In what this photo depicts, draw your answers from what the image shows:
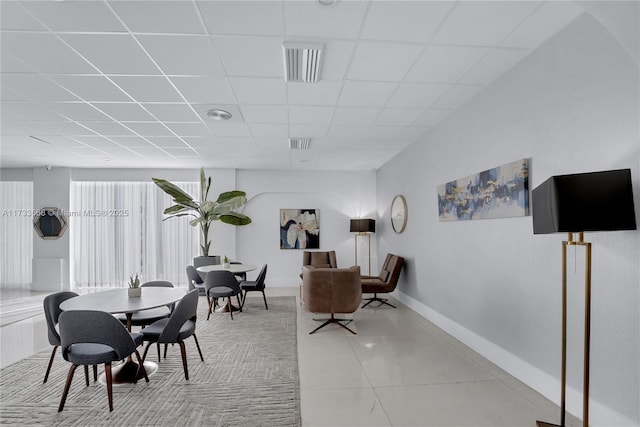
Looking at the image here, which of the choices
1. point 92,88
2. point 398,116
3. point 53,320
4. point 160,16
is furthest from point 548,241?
point 92,88

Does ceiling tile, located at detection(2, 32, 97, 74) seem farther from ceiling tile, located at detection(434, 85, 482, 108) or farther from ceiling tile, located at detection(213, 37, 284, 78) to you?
ceiling tile, located at detection(434, 85, 482, 108)

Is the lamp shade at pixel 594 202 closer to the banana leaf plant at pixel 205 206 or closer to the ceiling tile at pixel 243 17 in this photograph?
the ceiling tile at pixel 243 17

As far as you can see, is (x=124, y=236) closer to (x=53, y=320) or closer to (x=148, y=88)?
(x=53, y=320)

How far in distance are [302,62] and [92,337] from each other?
2.84m

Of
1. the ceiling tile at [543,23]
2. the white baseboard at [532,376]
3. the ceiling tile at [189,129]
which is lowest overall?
the white baseboard at [532,376]

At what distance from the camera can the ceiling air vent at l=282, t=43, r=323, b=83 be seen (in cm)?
276

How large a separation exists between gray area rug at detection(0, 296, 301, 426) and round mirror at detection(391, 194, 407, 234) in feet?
10.8

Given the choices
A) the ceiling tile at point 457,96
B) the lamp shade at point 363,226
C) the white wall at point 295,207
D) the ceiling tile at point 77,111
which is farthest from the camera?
the white wall at point 295,207

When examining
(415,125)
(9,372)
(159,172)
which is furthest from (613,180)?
(159,172)

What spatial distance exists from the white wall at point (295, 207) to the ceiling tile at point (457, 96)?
4634mm

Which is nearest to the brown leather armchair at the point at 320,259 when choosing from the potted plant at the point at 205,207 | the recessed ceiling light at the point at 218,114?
the potted plant at the point at 205,207

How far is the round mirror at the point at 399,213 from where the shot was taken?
6316 mm

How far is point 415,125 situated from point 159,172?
6281mm

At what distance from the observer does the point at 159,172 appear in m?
8.25
